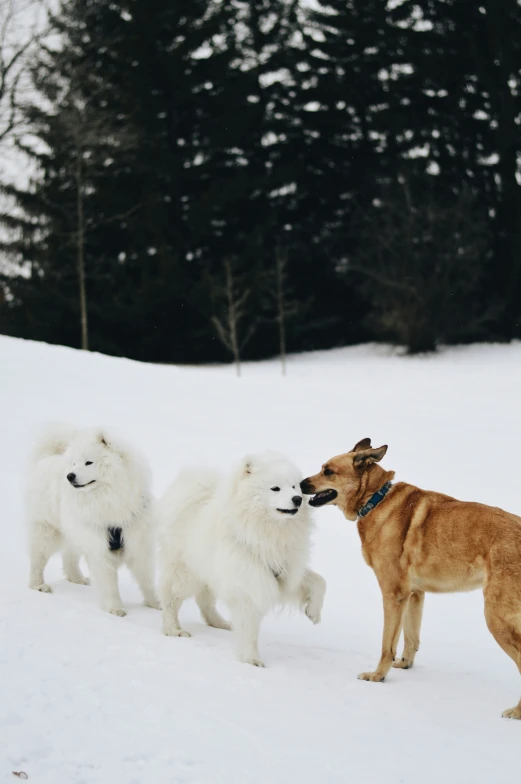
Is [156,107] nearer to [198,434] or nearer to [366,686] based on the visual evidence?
[198,434]

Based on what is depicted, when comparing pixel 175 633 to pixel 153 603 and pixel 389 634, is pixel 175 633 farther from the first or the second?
pixel 389 634

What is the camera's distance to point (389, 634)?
4.59m

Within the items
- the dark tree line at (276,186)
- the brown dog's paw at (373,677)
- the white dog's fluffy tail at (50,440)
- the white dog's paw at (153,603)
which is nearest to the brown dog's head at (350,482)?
the brown dog's paw at (373,677)

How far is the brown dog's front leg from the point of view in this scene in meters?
4.55

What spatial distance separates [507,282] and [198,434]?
63.1 ft

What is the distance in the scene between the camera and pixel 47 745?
328 cm

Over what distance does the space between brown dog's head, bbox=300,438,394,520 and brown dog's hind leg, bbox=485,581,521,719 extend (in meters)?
1.18

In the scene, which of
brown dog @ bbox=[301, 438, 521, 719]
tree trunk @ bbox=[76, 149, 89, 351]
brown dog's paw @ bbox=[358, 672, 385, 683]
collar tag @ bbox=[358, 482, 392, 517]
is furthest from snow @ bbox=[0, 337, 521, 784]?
tree trunk @ bbox=[76, 149, 89, 351]

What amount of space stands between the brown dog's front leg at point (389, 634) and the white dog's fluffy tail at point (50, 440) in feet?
10.8

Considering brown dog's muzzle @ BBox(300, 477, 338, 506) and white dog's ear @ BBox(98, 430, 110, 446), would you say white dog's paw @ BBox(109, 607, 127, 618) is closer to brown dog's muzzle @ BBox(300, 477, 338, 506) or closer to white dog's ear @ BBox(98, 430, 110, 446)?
white dog's ear @ BBox(98, 430, 110, 446)

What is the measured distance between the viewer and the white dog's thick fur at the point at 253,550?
4.93 m

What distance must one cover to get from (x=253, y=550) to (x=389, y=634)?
1059 mm

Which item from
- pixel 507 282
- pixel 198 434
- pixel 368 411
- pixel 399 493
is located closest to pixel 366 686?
pixel 399 493

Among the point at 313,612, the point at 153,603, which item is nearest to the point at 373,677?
the point at 313,612
